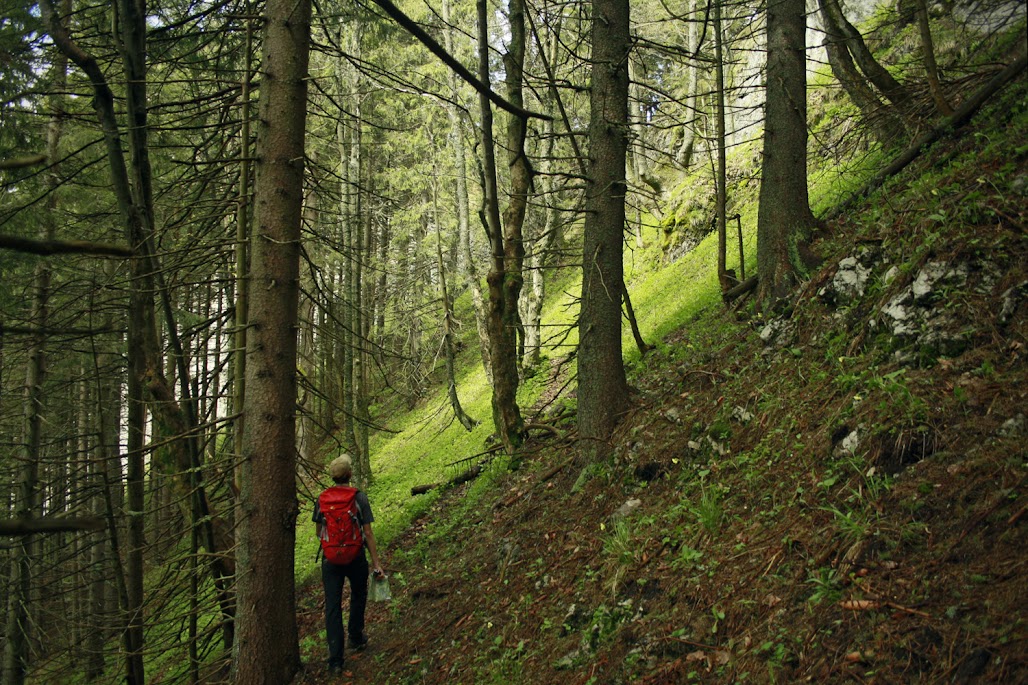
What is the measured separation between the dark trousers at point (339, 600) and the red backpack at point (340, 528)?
111mm

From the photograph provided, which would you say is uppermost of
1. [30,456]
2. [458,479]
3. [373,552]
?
[30,456]

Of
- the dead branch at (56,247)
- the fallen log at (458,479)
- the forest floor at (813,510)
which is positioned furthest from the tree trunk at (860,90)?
the dead branch at (56,247)

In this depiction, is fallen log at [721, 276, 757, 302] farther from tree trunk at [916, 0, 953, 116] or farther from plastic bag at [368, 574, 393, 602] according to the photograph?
plastic bag at [368, 574, 393, 602]

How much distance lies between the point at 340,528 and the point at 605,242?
4108mm

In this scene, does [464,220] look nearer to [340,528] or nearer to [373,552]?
[340,528]

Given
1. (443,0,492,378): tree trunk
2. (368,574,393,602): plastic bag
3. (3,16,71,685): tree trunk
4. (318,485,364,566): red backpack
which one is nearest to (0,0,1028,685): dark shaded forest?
(3,16,71,685): tree trunk

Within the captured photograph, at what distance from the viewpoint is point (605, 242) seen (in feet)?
Result: 24.1

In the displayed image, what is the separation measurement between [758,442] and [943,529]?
6.46 feet

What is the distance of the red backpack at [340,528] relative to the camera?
629cm

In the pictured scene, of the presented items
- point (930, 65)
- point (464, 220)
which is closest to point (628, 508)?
point (930, 65)

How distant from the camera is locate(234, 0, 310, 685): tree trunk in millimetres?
5219

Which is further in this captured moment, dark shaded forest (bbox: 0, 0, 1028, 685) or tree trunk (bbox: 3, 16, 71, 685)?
tree trunk (bbox: 3, 16, 71, 685)

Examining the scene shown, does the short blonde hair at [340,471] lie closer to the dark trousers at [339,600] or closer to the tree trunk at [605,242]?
the dark trousers at [339,600]

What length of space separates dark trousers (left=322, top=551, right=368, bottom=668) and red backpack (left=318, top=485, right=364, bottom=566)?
0.11 m
